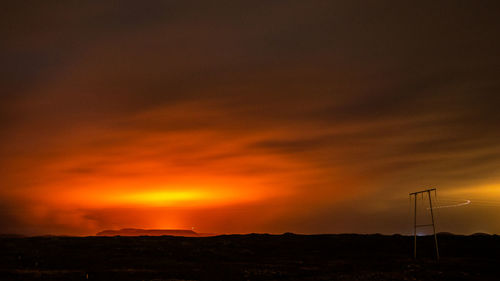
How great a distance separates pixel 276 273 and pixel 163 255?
26.6 metres

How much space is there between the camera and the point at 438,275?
147ft

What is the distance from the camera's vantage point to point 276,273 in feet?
149

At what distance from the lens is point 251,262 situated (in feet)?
194

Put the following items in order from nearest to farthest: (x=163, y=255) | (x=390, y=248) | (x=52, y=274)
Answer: (x=52, y=274) → (x=163, y=255) → (x=390, y=248)

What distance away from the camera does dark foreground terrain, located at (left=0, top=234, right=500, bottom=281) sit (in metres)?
44.0

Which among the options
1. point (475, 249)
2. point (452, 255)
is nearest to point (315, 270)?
point (452, 255)

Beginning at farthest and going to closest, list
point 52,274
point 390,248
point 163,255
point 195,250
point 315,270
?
1. point 390,248
2. point 195,250
3. point 163,255
4. point 315,270
5. point 52,274

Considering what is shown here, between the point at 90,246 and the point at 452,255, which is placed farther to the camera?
the point at 90,246

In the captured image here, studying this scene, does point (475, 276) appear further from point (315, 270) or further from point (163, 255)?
point (163, 255)

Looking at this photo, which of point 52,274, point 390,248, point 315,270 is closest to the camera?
point 52,274

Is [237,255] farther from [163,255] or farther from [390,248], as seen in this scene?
[390,248]

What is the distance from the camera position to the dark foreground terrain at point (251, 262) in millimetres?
43969

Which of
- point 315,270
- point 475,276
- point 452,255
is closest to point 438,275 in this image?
point 475,276

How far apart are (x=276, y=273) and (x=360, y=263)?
56.5 ft
